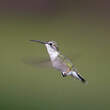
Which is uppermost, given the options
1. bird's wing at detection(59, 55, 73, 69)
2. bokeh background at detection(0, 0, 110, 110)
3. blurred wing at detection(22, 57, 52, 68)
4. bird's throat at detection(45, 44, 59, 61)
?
bokeh background at detection(0, 0, 110, 110)

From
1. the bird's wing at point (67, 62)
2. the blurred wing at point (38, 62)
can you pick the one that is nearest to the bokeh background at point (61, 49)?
the bird's wing at point (67, 62)

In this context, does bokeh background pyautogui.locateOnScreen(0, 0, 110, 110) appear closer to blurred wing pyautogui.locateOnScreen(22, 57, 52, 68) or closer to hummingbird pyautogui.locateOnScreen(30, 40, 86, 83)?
hummingbird pyautogui.locateOnScreen(30, 40, 86, 83)

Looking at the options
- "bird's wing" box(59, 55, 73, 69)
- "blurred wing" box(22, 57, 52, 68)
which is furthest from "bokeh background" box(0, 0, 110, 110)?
"blurred wing" box(22, 57, 52, 68)

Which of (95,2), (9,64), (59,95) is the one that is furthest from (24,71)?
(95,2)

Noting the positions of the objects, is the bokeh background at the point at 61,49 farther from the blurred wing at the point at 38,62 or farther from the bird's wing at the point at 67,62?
the blurred wing at the point at 38,62

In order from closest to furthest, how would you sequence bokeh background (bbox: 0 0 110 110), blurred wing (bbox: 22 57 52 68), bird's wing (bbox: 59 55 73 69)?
1. blurred wing (bbox: 22 57 52 68)
2. bird's wing (bbox: 59 55 73 69)
3. bokeh background (bbox: 0 0 110 110)

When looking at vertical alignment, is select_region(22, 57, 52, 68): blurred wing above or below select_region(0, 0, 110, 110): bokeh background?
below

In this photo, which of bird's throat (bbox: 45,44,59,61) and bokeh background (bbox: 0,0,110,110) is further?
bokeh background (bbox: 0,0,110,110)

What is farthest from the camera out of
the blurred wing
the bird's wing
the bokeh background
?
the bokeh background
